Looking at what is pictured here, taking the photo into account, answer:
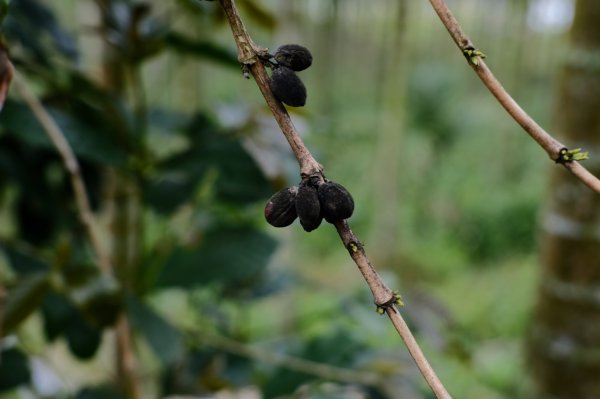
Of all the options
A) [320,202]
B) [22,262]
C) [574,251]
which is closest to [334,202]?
[320,202]

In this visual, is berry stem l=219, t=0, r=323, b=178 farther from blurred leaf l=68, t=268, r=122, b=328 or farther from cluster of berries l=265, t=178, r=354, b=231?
blurred leaf l=68, t=268, r=122, b=328

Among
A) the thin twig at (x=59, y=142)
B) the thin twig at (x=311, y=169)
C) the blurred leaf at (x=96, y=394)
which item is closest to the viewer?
the thin twig at (x=311, y=169)

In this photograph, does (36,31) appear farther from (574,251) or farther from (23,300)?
(574,251)

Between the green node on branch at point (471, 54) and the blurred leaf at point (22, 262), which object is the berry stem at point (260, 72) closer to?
the green node on branch at point (471, 54)

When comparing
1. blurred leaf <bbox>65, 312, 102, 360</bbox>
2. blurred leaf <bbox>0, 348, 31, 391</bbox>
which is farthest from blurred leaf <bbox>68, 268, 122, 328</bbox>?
blurred leaf <bbox>0, 348, 31, 391</bbox>

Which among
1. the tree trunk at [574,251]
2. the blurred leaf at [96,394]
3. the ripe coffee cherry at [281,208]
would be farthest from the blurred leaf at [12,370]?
the tree trunk at [574,251]

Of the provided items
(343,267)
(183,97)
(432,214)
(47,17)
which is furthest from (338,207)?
(432,214)
